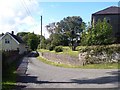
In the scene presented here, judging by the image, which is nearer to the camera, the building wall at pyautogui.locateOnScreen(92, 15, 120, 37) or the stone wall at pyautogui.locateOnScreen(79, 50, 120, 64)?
the stone wall at pyautogui.locateOnScreen(79, 50, 120, 64)

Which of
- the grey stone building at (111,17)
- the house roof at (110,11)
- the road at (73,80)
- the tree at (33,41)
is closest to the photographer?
the road at (73,80)

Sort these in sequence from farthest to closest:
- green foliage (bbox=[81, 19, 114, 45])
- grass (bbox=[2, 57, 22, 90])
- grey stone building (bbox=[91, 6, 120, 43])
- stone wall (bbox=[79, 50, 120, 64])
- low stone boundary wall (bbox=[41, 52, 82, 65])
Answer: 1. grey stone building (bbox=[91, 6, 120, 43])
2. green foliage (bbox=[81, 19, 114, 45])
3. low stone boundary wall (bbox=[41, 52, 82, 65])
4. stone wall (bbox=[79, 50, 120, 64])
5. grass (bbox=[2, 57, 22, 90])

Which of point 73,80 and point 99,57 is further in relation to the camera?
point 99,57

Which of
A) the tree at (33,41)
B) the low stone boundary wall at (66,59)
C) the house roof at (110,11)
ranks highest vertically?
the house roof at (110,11)

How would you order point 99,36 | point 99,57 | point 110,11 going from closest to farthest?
point 99,57 → point 99,36 → point 110,11

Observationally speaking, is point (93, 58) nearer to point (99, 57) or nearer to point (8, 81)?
point (99, 57)

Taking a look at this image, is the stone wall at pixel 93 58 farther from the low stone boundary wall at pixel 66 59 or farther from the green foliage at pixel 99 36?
the green foliage at pixel 99 36

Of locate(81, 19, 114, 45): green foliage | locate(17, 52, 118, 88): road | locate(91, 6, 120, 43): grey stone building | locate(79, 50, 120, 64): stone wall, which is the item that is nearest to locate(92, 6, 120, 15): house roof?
locate(91, 6, 120, 43): grey stone building

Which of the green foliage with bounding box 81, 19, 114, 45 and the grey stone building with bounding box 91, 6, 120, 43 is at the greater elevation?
the grey stone building with bounding box 91, 6, 120, 43

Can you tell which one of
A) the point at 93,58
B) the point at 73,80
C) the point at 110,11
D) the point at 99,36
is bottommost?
the point at 73,80

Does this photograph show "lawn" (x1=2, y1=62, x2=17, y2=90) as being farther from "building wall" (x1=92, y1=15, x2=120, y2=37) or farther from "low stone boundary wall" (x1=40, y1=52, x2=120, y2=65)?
"building wall" (x1=92, y1=15, x2=120, y2=37)

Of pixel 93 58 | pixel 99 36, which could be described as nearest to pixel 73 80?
pixel 93 58

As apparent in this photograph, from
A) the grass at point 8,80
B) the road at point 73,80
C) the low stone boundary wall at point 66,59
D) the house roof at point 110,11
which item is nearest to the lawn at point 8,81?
the grass at point 8,80

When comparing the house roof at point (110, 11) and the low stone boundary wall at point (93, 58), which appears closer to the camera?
the low stone boundary wall at point (93, 58)
